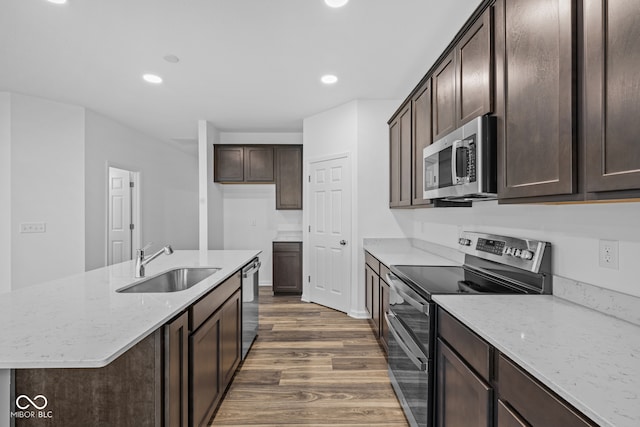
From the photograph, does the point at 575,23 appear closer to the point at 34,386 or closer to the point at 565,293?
the point at 565,293

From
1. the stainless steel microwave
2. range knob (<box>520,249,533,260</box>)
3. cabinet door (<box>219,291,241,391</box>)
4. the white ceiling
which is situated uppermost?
the white ceiling

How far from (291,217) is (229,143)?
164cm

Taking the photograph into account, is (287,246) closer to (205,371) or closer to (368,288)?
(368,288)

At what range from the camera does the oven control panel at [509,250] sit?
1.63m

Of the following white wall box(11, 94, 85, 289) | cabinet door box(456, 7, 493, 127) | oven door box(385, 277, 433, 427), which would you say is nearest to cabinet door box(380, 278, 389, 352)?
oven door box(385, 277, 433, 427)

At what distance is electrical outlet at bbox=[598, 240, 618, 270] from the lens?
50.8 inches

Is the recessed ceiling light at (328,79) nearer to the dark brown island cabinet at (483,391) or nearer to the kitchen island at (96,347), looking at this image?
the kitchen island at (96,347)

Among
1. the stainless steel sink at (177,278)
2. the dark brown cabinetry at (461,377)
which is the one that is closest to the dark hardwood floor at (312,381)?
the dark brown cabinetry at (461,377)

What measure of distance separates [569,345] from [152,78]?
12.8ft

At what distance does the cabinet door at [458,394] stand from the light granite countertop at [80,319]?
46.9 inches

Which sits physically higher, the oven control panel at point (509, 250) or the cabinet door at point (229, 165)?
the cabinet door at point (229, 165)

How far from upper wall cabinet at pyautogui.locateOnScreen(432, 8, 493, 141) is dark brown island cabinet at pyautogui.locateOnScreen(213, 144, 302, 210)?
324 centimetres

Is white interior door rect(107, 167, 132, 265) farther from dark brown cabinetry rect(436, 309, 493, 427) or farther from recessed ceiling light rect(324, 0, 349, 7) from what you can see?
dark brown cabinetry rect(436, 309, 493, 427)

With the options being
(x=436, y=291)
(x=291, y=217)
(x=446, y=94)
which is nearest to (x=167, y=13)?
(x=446, y=94)
